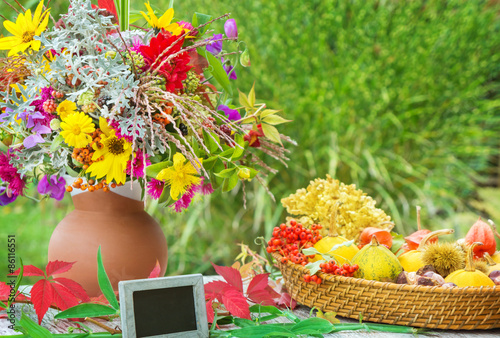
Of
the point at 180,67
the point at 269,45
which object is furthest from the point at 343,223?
the point at 269,45

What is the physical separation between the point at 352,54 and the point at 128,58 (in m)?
1.67

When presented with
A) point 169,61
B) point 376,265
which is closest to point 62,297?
point 169,61

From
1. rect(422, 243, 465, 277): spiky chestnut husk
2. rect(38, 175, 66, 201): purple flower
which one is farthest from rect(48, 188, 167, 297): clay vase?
rect(422, 243, 465, 277): spiky chestnut husk

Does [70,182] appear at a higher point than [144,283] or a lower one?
higher

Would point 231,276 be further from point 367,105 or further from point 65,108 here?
point 367,105

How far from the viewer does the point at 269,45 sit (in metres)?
2.16

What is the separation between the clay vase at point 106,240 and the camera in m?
0.78

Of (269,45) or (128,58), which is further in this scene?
(269,45)

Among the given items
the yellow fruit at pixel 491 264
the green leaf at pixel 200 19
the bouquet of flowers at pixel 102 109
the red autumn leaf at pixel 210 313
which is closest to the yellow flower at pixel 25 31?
the bouquet of flowers at pixel 102 109

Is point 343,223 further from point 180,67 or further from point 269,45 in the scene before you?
point 269,45

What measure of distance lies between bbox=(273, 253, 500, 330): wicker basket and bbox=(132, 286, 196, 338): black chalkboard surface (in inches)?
8.5

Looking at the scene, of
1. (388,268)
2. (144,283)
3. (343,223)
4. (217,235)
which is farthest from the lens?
(217,235)

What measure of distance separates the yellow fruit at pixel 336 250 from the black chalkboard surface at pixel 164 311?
0.26 meters

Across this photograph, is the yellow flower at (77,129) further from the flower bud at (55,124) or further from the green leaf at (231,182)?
the green leaf at (231,182)
